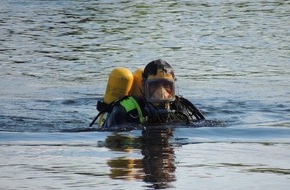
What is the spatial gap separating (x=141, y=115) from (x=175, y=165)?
232 centimetres

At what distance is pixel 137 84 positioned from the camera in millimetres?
12773

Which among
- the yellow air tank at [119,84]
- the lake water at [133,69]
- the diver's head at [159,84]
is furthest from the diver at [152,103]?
the yellow air tank at [119,84]

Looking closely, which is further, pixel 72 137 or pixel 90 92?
pixel 90 92

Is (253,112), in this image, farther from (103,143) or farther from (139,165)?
(139,165)

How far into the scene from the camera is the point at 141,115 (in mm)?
11883

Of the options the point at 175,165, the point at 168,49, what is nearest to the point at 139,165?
the point at 175,165

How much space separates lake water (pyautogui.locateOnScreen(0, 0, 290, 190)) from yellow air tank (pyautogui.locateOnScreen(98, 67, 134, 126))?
528mm

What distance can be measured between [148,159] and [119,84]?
2.60 meters

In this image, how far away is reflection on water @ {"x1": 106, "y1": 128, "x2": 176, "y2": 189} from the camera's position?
350 inches

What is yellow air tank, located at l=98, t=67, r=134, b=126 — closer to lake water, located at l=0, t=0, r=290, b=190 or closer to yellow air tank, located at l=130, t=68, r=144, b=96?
yellow air tank, located at l=130, t=68, r=144, b=96

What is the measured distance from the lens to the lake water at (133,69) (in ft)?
30.2

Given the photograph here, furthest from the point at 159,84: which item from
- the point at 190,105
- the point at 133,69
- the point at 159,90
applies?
the point at 133,69

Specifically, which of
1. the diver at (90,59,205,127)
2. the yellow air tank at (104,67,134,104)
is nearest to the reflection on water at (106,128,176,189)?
the diver at (90,59,205,127)

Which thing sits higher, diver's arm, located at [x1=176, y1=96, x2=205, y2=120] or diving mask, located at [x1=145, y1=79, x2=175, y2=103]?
diving mask, located at [x1=145, y1=79, x2=175, y2=103]
